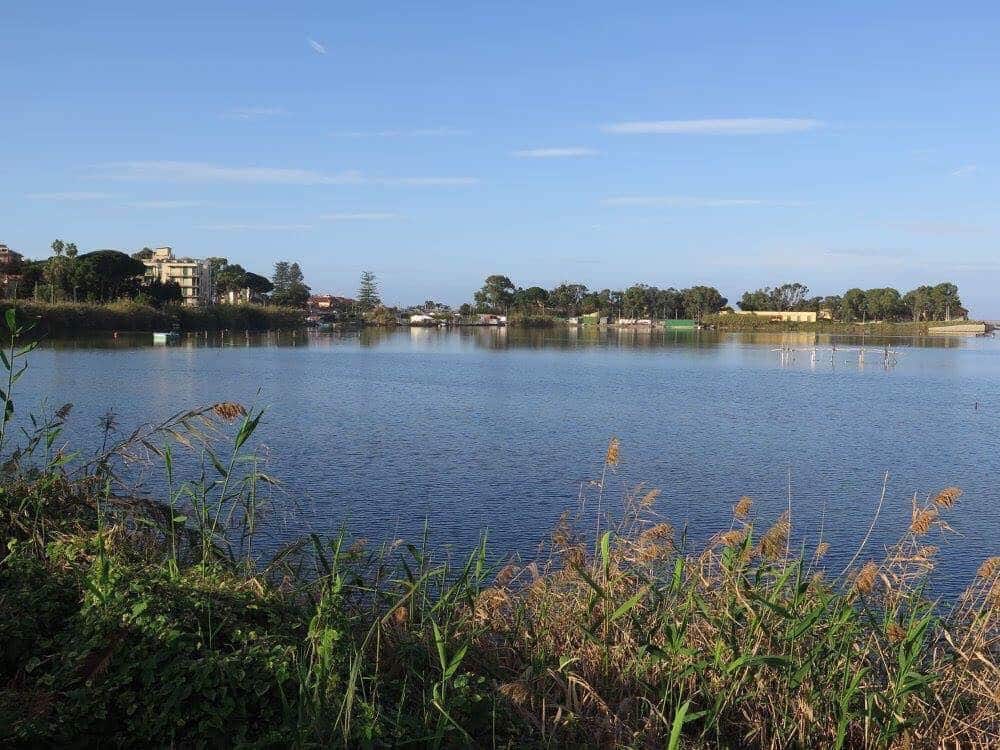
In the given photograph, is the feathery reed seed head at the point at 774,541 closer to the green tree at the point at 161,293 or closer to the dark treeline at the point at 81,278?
the dark treeline at the point at 81,278

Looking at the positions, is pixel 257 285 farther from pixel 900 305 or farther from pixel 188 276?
pixel 900 305

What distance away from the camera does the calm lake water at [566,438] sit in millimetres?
15000

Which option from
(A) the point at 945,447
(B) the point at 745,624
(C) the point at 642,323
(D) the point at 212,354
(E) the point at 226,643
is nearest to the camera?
(E) the point at 226,643

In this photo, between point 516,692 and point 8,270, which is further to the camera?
point 8,270

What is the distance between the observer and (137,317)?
88.2 m

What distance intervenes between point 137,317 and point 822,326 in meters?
116

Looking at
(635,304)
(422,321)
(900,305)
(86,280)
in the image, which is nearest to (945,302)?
(900,305)

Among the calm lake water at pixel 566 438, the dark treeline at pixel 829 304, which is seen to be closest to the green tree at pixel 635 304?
the dark treeline at pixel 829 304

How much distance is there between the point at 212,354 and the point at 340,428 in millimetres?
40354

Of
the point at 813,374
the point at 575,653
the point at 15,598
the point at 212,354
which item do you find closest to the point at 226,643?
the point at 15,598

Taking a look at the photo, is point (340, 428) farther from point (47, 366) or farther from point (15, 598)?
point (47, 366)

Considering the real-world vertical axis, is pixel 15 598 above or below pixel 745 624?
above

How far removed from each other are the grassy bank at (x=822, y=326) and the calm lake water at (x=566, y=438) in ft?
336

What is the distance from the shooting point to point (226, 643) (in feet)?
Result: 14.8
